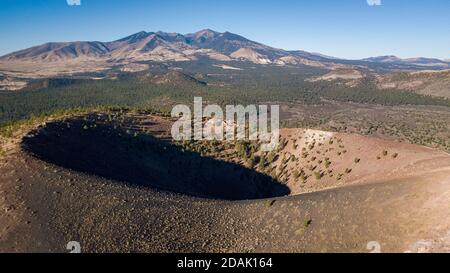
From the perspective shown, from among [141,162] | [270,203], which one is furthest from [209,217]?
[141,162]

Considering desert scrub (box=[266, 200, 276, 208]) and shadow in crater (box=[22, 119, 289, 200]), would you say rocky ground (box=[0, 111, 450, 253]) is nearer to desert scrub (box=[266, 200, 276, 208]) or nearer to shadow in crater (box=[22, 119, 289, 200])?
desert scrub (box=[266, 200, 276, 208])

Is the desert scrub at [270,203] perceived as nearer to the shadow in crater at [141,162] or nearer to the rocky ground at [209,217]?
the rocky ground at [209,217]

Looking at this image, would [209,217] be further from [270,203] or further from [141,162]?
[141,162]

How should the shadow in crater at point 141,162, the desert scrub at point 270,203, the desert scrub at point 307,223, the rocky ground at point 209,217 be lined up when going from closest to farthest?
1. the rocky ground at point 209,217
2. the desert scrub at point 307,223
3. the desert scrub at point 270,203
4. the shadow in crater at point 141,162

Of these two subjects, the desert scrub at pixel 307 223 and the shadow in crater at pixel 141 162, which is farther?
the shadow in crater at pixel 141 162

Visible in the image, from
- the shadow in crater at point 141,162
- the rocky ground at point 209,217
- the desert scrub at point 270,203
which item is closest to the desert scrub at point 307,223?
the rocky ground at point 209,217

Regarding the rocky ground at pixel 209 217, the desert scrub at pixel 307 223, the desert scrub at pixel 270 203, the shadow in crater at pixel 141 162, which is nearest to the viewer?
the rocky ground at pixel 209 217

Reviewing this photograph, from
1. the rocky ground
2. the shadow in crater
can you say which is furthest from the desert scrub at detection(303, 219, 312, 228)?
the shadow in crater

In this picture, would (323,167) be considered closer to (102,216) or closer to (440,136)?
(102,216)
